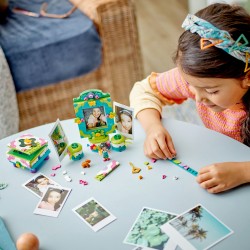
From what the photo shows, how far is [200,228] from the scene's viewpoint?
3.08ft

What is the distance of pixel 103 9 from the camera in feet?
6.68

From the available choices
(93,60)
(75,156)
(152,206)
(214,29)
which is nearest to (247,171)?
(152,206)

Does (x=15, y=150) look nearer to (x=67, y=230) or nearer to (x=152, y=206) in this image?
(x=67, y=230)

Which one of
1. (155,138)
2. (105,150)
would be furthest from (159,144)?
(105,150)

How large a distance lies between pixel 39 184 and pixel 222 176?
0.48 metres

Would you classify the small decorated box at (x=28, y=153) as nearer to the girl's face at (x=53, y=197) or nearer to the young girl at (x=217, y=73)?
the girl's face at (x=53, y=197)

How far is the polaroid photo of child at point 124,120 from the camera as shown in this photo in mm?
1179

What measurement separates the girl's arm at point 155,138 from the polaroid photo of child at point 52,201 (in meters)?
0.26

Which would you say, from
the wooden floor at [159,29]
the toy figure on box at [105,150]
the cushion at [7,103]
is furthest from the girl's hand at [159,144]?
the wooden floor at [159,29]

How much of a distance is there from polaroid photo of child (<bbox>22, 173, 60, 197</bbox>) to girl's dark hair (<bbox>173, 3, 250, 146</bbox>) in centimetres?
48

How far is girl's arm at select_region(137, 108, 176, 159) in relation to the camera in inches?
45.0

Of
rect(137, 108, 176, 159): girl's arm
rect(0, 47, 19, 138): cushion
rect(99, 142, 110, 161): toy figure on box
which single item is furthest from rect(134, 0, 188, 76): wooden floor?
rect(99, 142, 110, 161): toy figure on box

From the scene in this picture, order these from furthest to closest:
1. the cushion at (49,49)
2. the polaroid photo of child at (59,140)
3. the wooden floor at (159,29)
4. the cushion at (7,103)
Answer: the wooden floor at (159,29), the cushion at (49,49), the cushion at (7,103), the polaroid photo of child at (59,140)

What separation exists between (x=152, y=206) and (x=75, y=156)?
29cm
